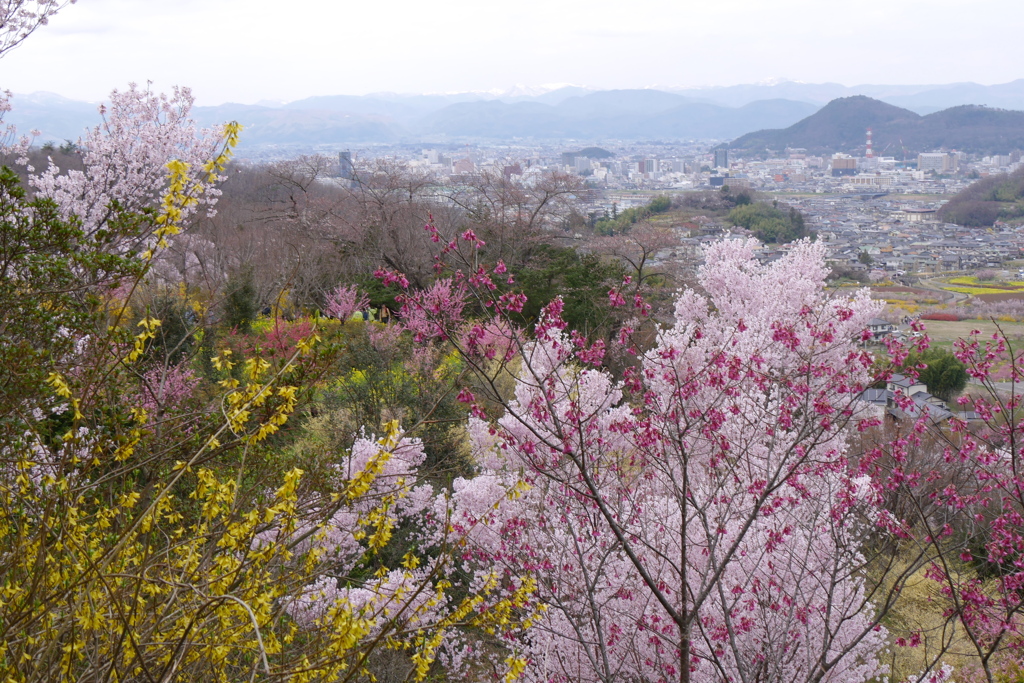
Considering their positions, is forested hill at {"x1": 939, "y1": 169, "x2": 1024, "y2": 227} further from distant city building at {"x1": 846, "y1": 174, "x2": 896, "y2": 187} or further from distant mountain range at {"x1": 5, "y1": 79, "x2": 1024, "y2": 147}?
distant mountain range at {"x1": 5, "y1": 79, "x2": 1024, "y2": 147}

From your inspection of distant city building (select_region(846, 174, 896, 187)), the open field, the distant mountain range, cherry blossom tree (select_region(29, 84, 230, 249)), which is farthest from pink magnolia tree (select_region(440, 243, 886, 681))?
the distant mountain range

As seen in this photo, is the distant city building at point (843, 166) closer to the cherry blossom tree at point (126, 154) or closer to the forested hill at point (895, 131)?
the forested hill at point (895, 131)

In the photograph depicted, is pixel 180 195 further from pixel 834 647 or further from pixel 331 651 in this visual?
pixel 834 647

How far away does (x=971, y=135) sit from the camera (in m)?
70.8

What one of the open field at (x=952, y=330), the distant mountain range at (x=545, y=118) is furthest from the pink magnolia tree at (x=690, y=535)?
the distant mountain range at (x=545, y=118)

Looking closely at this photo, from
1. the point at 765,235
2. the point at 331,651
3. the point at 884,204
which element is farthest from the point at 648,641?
the point at 884,204

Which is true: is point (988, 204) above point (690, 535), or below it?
below

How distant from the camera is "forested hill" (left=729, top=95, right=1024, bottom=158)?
230 feet

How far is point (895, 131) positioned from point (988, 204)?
3530cm

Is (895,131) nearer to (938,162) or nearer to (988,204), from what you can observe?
(938,162)

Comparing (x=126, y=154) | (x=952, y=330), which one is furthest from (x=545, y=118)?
(x=126, y=154)

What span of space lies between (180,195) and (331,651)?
1.77 m

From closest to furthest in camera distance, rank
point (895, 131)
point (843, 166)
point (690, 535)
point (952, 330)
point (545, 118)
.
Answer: point (690, 535)
point (952, 330)
point (843, 166)
point (895, 131)
point (545, 118)

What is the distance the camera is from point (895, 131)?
74938 millimetres
